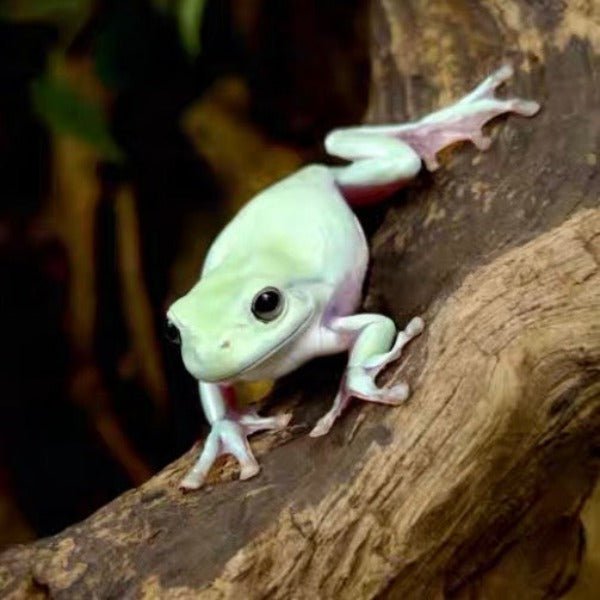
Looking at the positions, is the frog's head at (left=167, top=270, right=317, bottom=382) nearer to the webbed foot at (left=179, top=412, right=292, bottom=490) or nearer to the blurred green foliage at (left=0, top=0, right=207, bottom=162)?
the webbed foot at (left=179, top=412, right=292, bottom=490)

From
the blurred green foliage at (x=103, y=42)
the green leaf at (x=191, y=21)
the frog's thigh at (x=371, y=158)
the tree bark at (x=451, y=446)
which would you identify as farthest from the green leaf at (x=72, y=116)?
the tree bark at (x=451, y=446)

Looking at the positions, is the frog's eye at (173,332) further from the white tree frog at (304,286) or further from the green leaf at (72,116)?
the green leaf at (72,116)

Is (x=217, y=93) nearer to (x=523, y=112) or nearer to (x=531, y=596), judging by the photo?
(x=523, y=112)

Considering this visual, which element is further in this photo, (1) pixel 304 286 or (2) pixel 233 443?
(1) pixel 304 286

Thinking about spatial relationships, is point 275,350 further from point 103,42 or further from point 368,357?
point 103,42

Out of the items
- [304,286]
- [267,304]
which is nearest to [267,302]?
[267,304]

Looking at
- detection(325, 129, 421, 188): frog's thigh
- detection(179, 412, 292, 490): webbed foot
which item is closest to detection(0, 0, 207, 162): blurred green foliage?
detection(325, 129, 421, 188): frog's thigh
